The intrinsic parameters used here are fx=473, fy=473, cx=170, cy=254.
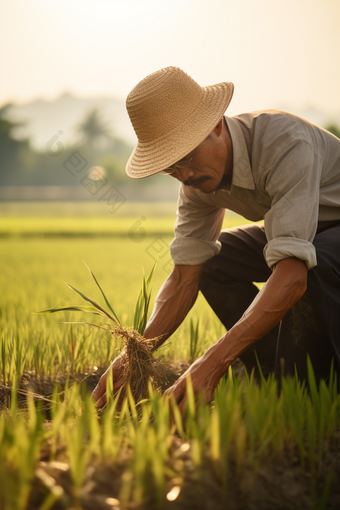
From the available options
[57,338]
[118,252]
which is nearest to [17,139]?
[118,252]

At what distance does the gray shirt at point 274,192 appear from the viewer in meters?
1.61

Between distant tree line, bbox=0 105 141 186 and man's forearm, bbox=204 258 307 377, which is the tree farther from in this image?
man's forearm, bbox=204 258 307 377

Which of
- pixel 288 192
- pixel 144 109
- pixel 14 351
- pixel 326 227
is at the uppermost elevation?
pixel 144 109

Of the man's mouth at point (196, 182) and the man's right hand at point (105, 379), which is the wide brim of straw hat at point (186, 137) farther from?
the man's right hand at point (105, 379)

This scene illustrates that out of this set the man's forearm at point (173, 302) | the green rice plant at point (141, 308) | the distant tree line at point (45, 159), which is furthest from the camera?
the distant tree line at point (45, 159)

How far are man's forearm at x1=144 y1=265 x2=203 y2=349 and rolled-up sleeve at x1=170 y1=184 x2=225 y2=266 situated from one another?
6 centimetres

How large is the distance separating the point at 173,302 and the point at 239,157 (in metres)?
0.69

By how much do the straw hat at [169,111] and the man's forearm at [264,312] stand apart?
1.84ft

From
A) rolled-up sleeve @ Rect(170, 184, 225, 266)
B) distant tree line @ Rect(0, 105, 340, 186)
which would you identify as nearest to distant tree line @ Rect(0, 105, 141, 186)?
distant tree line @ Rect(0, 105, 340, 186)

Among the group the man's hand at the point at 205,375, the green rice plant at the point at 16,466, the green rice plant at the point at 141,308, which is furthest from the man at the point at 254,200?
the green rice plant at the point at 16,466

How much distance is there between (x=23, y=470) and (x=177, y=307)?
123 centimetres

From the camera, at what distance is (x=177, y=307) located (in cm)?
211

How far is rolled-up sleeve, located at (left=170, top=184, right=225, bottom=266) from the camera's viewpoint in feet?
7.20

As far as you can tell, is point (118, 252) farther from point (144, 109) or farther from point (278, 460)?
point (278, 460)
